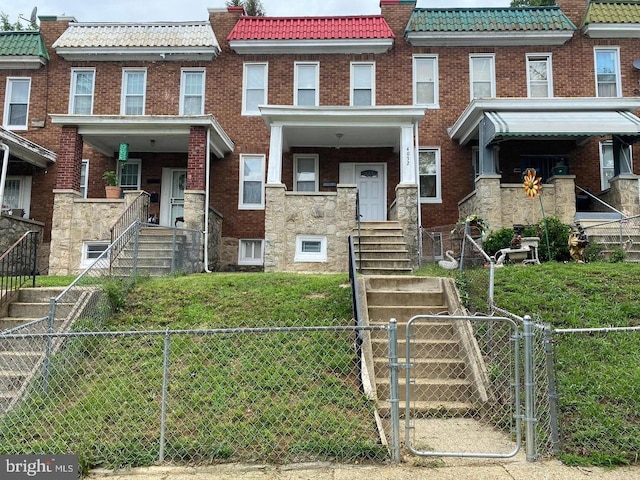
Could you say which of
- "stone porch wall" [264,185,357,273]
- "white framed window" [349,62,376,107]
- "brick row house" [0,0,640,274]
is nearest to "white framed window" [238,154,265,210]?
"brick row house" [0,0,640,274]

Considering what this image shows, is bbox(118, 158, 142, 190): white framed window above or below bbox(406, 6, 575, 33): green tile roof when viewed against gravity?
below

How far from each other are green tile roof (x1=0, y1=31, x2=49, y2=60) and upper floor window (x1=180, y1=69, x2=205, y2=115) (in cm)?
458

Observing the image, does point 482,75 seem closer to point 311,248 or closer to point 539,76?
point 539,76

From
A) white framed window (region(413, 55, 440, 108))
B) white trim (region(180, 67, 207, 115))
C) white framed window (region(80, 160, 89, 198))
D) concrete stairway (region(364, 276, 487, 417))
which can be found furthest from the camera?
white trim (region(180, 67, 207, 115))

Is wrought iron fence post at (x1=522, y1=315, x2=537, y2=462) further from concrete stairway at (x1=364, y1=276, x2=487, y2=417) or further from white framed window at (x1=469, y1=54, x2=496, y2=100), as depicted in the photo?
white framed window at (x1=469, y1=54, x2=496, y2=100)

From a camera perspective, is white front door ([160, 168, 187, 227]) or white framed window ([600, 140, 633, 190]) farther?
white front door ([160, 168, 187, 227])

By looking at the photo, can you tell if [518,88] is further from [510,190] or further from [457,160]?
[510,190]

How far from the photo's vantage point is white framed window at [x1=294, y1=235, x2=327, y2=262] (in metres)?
11.8

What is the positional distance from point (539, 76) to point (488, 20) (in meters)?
2.44

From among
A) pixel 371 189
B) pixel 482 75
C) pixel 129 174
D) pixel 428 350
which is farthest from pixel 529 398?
pixel 129 174

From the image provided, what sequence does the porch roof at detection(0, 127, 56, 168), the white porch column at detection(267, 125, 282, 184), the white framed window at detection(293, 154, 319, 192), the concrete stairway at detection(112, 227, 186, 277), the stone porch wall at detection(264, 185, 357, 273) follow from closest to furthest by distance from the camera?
the concrete stairway at detection(112, 227, 186, 277), the stone porch wall at detection(264, 185, 357, 273), the white porch column at detection(267, 125, 282, 184), the porch roof at detection(0, 127, 56, 168), the white framed window at detection(293, 154, 319, 192)

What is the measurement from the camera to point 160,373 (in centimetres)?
591

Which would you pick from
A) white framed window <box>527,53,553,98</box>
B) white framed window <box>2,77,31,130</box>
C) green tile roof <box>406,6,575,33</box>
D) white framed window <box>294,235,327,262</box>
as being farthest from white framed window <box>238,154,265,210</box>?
white framed window <box>527,53,553,98</box>

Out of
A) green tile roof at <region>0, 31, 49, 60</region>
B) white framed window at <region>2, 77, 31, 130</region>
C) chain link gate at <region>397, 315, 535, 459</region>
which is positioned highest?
green tile roof at <region>0, 31, 49, 60</region>
